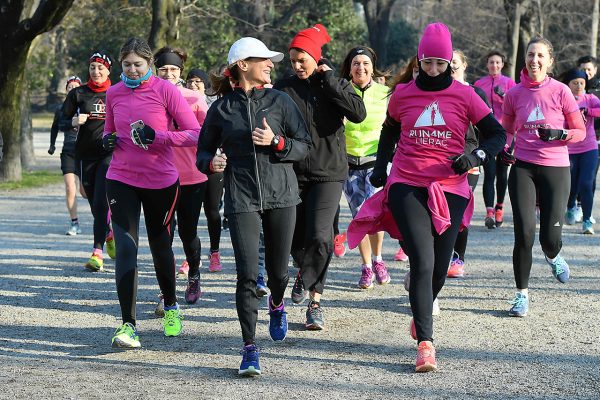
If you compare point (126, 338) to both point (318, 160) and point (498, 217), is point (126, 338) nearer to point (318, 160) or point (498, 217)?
point (318, 160)

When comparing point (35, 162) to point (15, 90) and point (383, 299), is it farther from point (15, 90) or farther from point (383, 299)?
point (383, 299)

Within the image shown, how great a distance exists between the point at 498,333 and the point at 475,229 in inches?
245

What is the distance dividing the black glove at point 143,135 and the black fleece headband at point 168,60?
2628 mm

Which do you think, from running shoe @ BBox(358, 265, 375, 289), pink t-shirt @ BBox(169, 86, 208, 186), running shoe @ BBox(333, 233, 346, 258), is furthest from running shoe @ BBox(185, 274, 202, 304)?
running shoe @ BBox(333, 233, 346, 258)

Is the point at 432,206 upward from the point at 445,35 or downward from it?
downward

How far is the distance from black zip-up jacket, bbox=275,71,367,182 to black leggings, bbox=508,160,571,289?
134cm

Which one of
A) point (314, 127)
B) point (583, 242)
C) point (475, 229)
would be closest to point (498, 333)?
point (314, 127)

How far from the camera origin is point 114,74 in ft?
123

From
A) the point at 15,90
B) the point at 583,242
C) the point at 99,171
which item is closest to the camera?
the point at 99,171

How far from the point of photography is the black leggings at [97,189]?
1023 cm

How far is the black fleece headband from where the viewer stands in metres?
9.44

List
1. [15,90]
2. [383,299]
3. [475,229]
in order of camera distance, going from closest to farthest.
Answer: [383,299]
[475,229]
[15,90]

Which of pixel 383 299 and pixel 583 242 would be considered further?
pixel 583 242

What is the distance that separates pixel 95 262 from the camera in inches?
406
